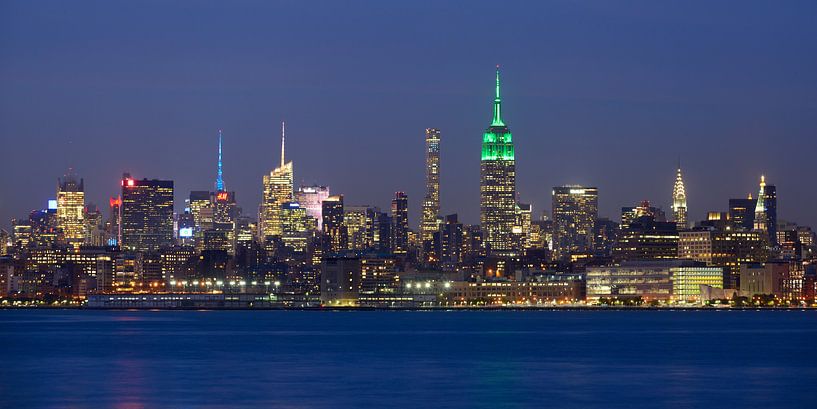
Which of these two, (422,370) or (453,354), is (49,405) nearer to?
(422,370)

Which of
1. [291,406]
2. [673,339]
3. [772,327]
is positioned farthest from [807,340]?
[291,406]

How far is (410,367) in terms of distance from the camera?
3701 inches

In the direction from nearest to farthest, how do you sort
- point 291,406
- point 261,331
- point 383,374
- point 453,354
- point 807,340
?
point 291,406, point 383,374, point 453,354, point 807,340, point 261,331

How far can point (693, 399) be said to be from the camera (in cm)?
7588

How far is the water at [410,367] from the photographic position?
248 ft

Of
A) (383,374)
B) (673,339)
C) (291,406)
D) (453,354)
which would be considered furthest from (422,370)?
(673,339)

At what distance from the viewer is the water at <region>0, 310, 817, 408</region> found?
248ft

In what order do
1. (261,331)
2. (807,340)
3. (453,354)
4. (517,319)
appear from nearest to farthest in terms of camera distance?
1. (453,354)
2. (807,340)
3. (261,331)
4. (517,319)

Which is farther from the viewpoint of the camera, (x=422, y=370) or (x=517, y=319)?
(x=517, y=319)

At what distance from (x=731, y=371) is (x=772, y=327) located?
212 ft

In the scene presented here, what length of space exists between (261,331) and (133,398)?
7016 cm

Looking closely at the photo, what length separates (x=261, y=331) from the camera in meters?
146

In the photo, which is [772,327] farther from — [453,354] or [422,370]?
[422,370]

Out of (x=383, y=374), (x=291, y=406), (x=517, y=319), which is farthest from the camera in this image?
(x=517, y=319)
